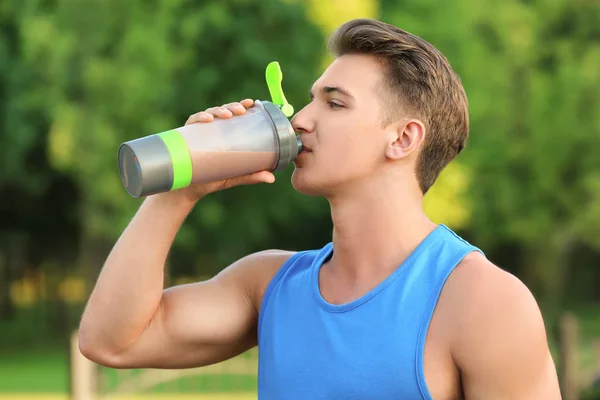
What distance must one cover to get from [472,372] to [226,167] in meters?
0.86

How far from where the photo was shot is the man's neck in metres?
2.94

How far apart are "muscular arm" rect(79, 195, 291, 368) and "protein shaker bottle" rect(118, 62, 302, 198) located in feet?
0.71

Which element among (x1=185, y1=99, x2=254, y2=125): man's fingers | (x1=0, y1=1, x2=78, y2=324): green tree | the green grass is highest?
(x1=185, y1=99, x2=254, y2=125): man's fingers

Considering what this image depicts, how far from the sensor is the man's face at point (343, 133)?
2.91 m

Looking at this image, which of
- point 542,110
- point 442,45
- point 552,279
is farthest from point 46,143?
point 552,279

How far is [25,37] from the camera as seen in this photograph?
2272 centimetres

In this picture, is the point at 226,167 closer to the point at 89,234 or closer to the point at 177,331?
the point at 177,331

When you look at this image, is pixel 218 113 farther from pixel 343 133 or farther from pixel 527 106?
pixel 527 106

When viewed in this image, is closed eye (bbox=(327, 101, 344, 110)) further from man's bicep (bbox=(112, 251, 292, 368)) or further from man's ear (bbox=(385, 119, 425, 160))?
man's bicep (bbox=(112, 251, 292, 368))

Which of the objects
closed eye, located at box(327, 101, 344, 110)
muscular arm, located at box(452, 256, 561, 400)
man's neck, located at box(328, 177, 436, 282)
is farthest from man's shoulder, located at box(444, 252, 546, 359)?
closed eye, located at box(327, 101, 344, 110)

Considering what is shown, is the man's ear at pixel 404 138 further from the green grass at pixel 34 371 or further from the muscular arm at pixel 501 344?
the green grass at pixel 34 371

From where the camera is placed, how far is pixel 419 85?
9.73 feet

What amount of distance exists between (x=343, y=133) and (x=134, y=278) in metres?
0.73

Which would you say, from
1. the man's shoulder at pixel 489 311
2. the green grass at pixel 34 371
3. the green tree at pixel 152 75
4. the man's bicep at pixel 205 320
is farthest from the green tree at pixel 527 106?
the man's shoulder at pixel 489 311
